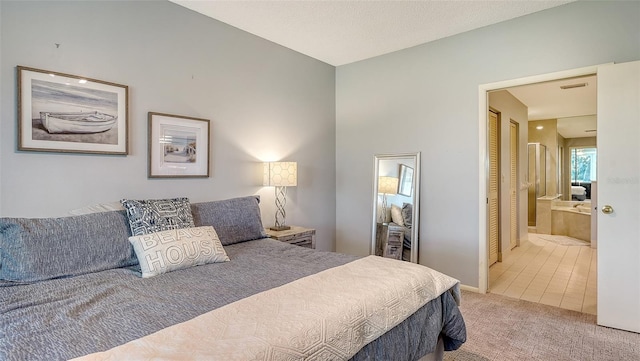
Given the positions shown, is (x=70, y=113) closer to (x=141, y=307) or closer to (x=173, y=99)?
(x=173, y=99)

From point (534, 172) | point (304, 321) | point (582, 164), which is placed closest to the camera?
point (304, 321)

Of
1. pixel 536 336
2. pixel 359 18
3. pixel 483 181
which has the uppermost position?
pixel 359 18

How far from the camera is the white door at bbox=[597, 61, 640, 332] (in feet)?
7.88

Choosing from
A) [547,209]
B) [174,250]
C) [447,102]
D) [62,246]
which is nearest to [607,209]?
[447,102]

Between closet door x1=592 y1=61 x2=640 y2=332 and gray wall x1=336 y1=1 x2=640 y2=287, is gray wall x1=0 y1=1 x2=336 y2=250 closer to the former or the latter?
gray wall x1=336 y1=1 x2=640 y2=287

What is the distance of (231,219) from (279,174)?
825 mm

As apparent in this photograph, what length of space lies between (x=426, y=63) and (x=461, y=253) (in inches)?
80.0

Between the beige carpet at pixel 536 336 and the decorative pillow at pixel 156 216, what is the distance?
1967mm

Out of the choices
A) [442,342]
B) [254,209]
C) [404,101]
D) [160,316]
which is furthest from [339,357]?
[404,101]

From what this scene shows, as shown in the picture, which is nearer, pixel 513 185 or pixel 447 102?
pixel 447 102

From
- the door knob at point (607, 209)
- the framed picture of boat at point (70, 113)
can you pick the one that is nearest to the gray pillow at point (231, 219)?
the framed picture of boat at point (70, 113)

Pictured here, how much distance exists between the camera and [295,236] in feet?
10.5

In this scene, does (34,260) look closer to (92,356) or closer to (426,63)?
(92,356)

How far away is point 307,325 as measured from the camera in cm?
113
